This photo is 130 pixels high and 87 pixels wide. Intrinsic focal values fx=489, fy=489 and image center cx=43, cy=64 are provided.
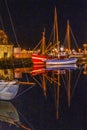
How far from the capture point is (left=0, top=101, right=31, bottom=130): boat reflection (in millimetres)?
8865

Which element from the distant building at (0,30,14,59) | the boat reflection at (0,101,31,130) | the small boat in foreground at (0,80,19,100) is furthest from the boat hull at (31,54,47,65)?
the boat reflection at (0,101,31,130)

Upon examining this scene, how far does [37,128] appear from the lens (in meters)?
8.41

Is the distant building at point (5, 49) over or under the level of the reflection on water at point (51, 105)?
over

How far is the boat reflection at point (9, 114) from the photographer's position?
8.86 m

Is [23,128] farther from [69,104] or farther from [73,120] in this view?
[69,104]

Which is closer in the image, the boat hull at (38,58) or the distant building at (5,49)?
the boat hull at (38,58)

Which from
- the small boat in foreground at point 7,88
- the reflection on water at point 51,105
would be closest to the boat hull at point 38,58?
the reflection on water at point 51,105

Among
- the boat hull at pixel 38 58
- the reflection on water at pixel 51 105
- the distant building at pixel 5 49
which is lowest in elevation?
the reflection on water at pixel 51 105

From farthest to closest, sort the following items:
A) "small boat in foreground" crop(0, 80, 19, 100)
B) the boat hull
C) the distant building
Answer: the distant building, the boat hull, "small boat in foreground" crop(0, 80, 19, 100)

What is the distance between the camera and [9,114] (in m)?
9.59

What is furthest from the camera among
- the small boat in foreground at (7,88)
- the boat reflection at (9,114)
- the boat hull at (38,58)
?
the boat hull at (38,58)

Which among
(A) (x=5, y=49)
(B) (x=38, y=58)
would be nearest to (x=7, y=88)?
(B) (x=38, y=58)

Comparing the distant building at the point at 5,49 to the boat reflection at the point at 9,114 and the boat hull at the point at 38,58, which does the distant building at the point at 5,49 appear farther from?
the boat reflection at the point at 9,114

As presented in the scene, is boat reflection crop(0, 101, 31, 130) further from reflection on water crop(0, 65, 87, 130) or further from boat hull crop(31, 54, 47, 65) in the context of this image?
boat hull crop(31, 54, 47, 65)
